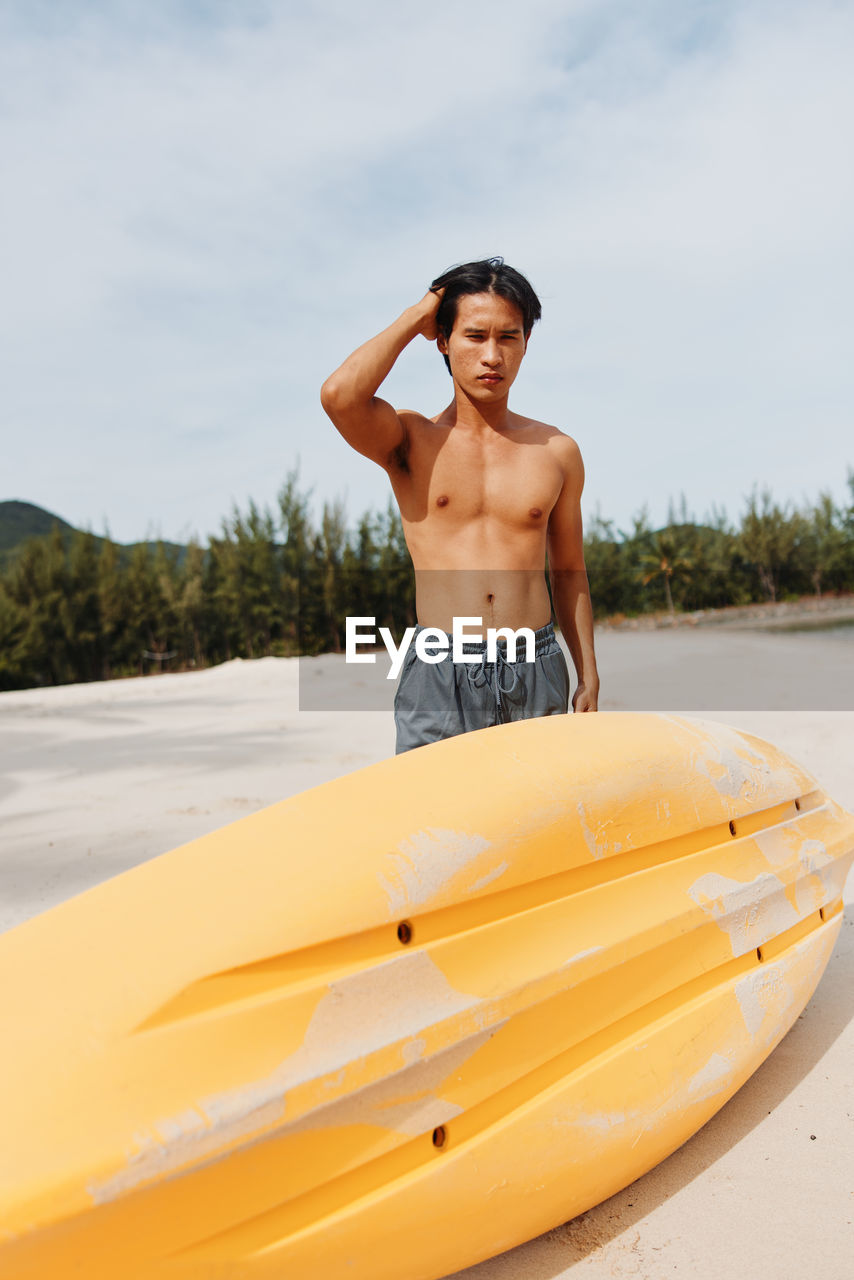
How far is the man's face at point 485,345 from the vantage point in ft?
6.20

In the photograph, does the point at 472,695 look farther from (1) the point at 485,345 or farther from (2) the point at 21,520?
(2) the point at 21,520

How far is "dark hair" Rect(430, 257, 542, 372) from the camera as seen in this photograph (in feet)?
6.21

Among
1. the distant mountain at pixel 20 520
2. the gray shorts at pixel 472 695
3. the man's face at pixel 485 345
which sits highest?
the distant mountain at pixel 20 520

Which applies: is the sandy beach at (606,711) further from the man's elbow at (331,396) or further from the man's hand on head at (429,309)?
the man's hand on head at (429,309)

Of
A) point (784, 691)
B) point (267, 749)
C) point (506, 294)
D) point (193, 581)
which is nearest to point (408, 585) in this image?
point (193, 581)

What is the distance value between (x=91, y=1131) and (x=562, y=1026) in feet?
2.17

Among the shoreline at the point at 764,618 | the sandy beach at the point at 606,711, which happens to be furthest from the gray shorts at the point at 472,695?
the shoreline at the point at 764,618

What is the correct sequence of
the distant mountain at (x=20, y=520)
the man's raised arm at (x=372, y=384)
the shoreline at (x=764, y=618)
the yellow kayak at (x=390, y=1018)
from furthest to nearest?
the distant mountain at (x=20, y=520), the shoreline at (x=764, y=618), the man's raised arm at (x=372, y=384), the yellow kayak at (x=390, y=1018)

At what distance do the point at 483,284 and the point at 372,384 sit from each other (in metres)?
0.34

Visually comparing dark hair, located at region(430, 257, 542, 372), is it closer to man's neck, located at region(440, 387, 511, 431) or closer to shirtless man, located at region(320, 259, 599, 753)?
shirtless man, located at region(320, 259, 599, 753)

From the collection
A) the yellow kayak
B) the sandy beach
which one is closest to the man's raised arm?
the yellow kayak

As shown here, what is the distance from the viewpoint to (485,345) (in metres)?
1.92

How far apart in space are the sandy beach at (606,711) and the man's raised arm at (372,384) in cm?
145

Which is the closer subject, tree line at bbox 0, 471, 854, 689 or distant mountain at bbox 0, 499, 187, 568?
tree line at bbox 0, 471, 854, 689
